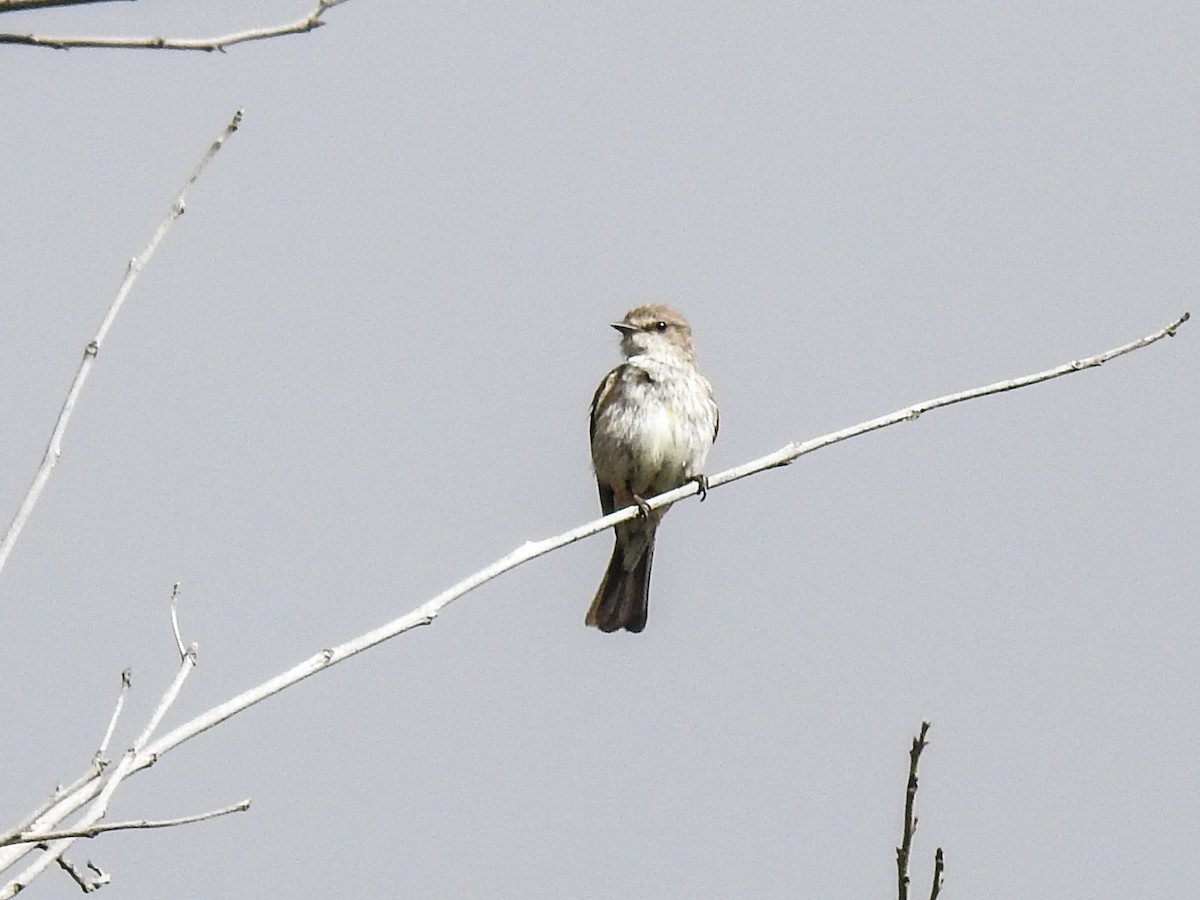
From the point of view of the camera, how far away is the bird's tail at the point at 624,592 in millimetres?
10523

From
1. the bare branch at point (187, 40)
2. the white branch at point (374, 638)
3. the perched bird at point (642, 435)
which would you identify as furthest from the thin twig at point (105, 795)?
the perched bird at point (642, 435)

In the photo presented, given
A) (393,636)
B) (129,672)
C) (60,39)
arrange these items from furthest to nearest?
(129,672) → (393,636) → (60,39)

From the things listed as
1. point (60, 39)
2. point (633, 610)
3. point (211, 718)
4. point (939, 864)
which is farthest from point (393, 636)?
point (633, 610)

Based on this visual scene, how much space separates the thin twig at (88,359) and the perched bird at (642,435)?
214 inches

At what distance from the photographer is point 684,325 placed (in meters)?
10.6

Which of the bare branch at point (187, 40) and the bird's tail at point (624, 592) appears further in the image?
the bird's tail at point (624, 592)

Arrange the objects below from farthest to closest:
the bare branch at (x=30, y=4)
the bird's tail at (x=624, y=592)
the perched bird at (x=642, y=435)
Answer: the bird's tail at (x=624, y=592) → the perched bird at (x=642, y=435) → the bare branch at (x=30, y=4)

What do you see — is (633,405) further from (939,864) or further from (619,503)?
(939,864)

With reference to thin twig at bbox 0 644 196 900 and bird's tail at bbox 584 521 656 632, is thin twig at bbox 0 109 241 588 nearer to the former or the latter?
thin twig at bbox 0 644 196 900

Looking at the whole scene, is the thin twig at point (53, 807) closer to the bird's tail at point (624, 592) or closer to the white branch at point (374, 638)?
the white branch at point (374, 638)

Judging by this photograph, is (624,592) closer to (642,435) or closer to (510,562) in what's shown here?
(642,435)

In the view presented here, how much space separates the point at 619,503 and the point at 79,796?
6.71 metres

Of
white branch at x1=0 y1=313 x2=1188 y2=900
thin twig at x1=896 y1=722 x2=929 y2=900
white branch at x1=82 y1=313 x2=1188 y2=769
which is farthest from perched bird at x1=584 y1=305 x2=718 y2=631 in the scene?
thin twig at x1=896 y1=722 x2=929 y2=900

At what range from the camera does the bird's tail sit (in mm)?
10523
